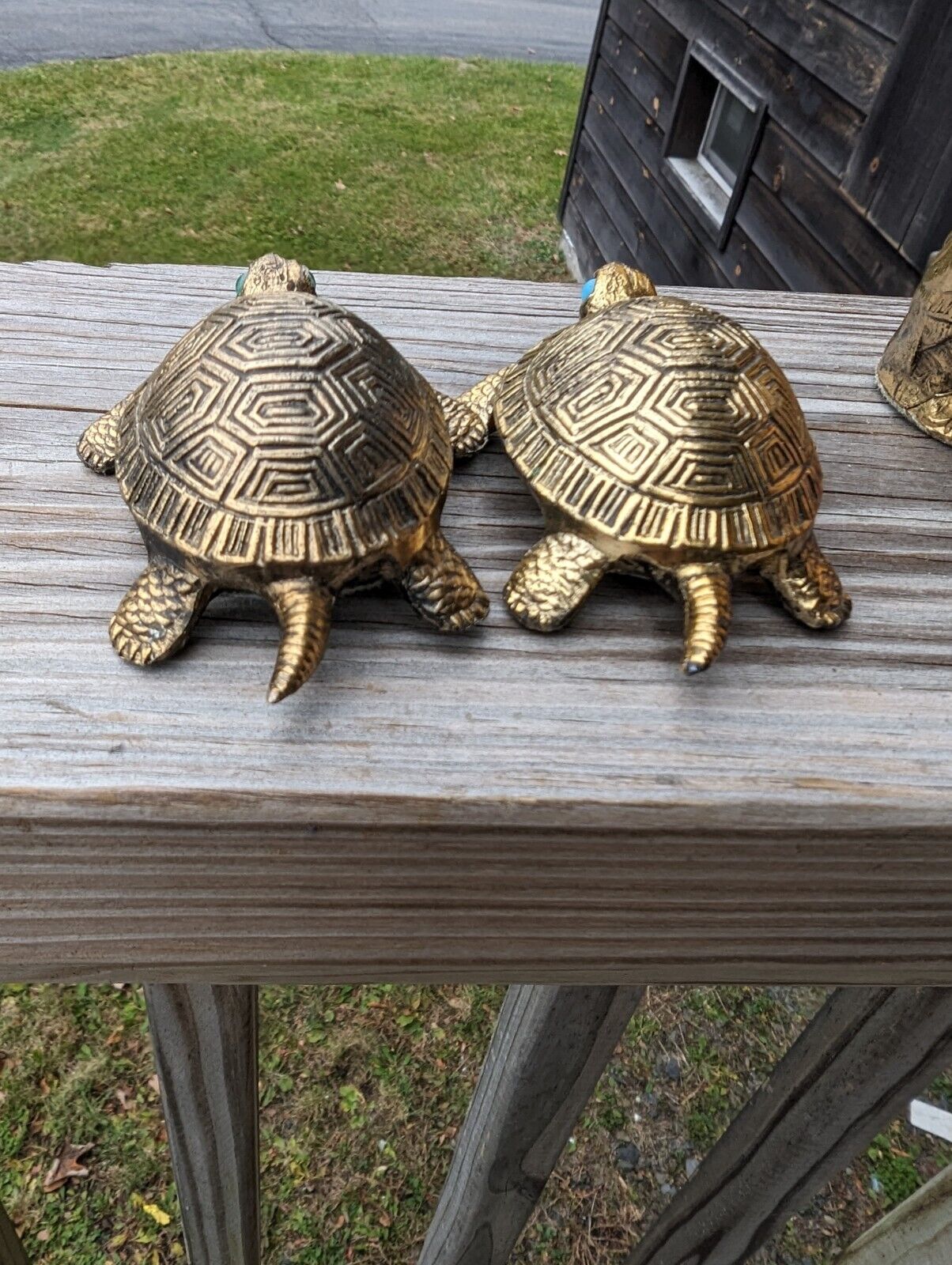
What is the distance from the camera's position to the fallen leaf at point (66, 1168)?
7.52ft

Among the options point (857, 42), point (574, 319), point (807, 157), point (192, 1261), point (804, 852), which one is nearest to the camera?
point (804, 852)

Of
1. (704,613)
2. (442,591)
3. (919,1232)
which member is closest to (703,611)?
(704,613)

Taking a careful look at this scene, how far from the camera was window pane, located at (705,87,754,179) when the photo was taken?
3.89 meters

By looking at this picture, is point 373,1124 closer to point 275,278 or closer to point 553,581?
point 553,581

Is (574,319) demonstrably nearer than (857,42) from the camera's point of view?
Yes

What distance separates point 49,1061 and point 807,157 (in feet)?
11.8

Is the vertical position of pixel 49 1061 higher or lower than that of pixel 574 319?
lower

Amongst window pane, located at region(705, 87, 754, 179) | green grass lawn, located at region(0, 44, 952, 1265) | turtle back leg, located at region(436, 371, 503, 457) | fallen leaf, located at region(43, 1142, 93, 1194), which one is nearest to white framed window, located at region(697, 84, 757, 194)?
window pane, located at region(705, 87, 754, 179)

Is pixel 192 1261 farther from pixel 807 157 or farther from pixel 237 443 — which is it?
pixel 807 157

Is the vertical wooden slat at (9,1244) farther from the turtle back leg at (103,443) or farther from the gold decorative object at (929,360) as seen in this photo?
the gold decorative object at (929,360)

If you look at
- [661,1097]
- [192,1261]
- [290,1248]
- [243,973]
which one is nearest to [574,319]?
[243,973]

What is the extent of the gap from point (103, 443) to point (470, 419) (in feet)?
1.54

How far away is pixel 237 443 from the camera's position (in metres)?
0.97

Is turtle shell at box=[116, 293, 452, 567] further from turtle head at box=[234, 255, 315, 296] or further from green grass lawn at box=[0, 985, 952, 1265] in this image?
green grass lawn at box=[0, 985, 952, 1265]
